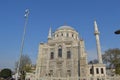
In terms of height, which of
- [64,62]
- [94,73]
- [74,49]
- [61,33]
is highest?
[61,33]

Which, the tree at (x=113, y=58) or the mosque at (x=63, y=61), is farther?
the tree at (x=113, y=58)

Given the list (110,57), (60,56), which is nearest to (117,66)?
(110,57)

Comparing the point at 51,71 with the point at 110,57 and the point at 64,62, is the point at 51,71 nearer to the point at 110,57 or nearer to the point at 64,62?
the point at 64,62

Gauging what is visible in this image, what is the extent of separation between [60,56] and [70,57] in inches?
108

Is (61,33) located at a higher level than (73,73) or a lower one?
higher

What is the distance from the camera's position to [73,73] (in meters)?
37.4

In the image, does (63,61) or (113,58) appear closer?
(63,61)

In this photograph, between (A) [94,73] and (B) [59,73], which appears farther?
(A) [94,73]

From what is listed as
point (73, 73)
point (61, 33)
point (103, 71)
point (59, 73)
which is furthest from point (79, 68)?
point (61, 33)

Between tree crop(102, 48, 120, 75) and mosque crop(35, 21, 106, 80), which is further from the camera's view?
tree crop(102, 48, 120, 75)

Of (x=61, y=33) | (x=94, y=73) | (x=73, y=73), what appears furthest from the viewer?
(x=61, y=33)

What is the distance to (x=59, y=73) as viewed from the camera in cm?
3844

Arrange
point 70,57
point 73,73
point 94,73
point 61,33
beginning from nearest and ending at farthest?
point 73,73 → point 70,57 → point 94,73 → point 61,33

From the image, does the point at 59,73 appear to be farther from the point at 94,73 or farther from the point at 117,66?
the point at 117,66
